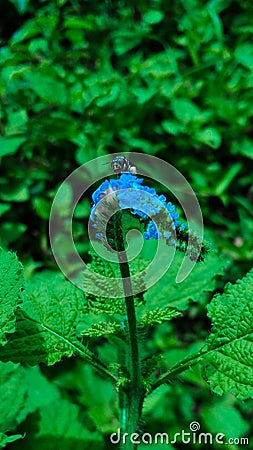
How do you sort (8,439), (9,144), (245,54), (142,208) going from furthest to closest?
(245,54), (9,144), (8,439), (142,208)

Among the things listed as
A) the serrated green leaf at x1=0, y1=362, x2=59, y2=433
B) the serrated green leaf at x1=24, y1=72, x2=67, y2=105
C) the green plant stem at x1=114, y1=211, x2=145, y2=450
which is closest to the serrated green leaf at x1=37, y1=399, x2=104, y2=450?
the serrated green leaf at x1=0, y1=362, x2=59, y2=433

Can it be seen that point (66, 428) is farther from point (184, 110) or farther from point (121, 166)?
point (184, 110)

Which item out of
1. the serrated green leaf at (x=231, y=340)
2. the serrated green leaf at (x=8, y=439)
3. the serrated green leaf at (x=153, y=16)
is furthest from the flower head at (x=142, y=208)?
the serrated green leaf at (x=153, y=16)

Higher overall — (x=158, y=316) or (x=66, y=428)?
(x=158, y=316)

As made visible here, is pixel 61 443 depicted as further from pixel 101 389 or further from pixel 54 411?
pixel 101 389

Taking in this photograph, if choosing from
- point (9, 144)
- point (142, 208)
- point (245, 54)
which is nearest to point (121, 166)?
point (142, 208)

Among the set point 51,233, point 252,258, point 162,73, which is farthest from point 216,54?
point 51,233

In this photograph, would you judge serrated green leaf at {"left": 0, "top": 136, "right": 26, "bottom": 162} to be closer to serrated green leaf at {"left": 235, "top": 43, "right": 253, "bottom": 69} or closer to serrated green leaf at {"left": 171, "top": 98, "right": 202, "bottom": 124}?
serrated green leaf at {"left": 171, "top": 98, "right": 202, "bottom": 124}
